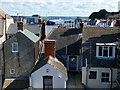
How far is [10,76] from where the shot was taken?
77.3 ft

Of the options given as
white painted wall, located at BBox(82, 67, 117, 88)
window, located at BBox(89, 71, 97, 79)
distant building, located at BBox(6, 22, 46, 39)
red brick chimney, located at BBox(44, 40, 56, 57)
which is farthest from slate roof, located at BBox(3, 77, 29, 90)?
distant building, located at BBox(6, 22, 46, 39)

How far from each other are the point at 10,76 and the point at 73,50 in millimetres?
7579

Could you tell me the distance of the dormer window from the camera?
21.1m

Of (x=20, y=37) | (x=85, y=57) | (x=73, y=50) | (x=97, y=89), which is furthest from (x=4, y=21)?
(x=97, y=89)

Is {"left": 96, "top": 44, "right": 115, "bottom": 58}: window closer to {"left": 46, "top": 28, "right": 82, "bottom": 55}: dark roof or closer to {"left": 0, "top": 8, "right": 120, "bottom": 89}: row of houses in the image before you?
{"left": 0, "top": 8, "right": 120, "bottom": 89}: row of houses

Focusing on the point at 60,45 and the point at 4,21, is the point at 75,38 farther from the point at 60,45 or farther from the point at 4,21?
the point at 4,21

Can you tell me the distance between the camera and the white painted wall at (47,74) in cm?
1978

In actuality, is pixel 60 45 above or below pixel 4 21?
below

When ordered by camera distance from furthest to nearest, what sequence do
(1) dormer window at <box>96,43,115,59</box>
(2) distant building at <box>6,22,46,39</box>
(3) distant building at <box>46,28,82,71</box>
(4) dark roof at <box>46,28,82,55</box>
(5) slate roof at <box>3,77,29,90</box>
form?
(2) distant building at <box>6,22,46,39</box> < (4) dark roof at <box>46,28,82,55</box> < (3) distant building at <box>46,28,82,71</box> < (5) slate roof at <box>3,77,29,90</box> < (1) dormer window at <box>96,43,115,59</box>

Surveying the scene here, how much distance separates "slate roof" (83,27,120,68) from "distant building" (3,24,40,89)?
5.51 metres

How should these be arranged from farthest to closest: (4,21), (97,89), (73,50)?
1. (4,21)
2. (73,50)
3. (97,89)

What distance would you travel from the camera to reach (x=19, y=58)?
23312mm

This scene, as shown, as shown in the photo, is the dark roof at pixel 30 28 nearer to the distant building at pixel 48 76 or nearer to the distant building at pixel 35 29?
the distant building at pixel 35 29

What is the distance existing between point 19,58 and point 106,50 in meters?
9.08
